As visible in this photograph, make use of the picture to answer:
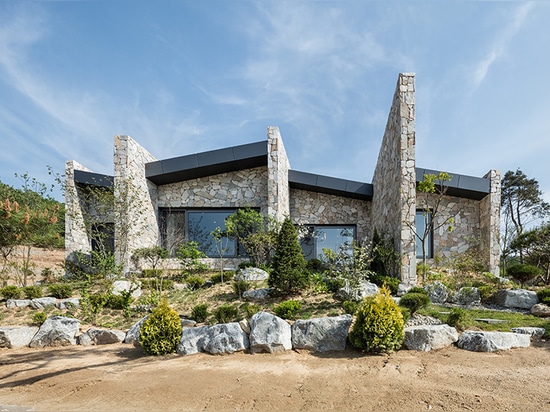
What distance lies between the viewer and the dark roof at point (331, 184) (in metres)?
12.3

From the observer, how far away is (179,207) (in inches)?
498

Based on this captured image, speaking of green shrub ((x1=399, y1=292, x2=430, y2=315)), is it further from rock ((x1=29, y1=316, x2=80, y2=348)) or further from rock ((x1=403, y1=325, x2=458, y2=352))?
rock ((x1=29, y1=316, x2=80, y2=348))

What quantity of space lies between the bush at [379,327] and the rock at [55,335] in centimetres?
571

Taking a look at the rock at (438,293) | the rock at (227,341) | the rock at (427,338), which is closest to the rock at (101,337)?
the rock at (227,341)

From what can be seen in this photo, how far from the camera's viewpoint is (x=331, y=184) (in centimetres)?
1229

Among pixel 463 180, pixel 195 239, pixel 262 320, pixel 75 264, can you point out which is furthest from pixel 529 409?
pixel 75 264

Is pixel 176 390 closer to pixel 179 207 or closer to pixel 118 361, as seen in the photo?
pixel 118 361

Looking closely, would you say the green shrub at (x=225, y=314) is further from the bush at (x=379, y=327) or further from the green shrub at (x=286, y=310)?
the bush at (x=379, y=327)

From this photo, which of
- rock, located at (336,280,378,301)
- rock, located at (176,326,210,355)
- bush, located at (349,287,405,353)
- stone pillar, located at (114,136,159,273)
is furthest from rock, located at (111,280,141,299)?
bush, located at (349,287,405,353)

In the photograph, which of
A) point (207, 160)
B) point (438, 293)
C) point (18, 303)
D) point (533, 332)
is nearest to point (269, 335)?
point (533, 332)

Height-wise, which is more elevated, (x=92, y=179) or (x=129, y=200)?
(x=92, y=179)

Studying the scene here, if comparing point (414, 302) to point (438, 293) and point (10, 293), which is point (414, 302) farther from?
point (10, 293)

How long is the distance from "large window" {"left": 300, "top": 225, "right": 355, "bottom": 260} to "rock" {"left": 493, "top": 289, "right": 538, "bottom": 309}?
6.05 meters

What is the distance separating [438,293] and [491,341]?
9.20 ft
